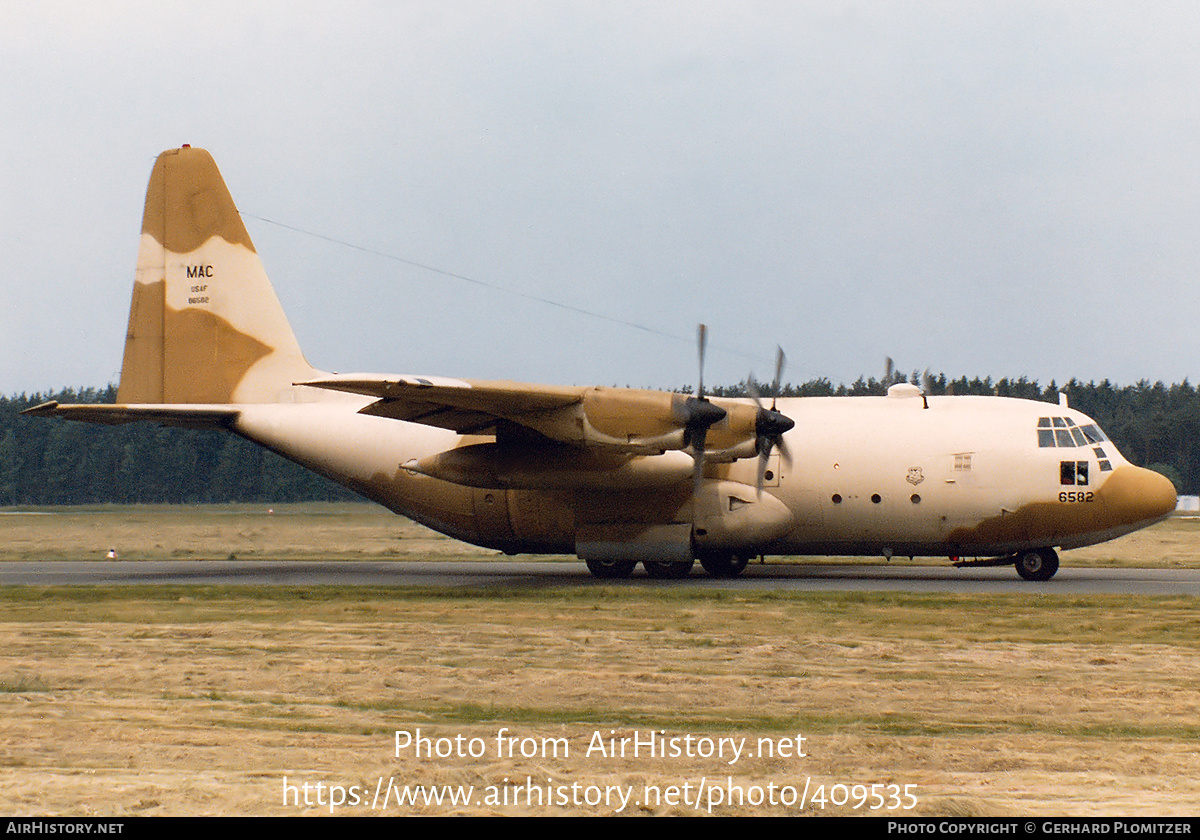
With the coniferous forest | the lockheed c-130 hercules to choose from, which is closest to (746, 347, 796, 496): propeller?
the lockheed c-130 hercules

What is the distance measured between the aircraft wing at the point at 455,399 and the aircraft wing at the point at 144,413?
5038 millimetres

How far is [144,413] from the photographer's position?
24094 millimetres

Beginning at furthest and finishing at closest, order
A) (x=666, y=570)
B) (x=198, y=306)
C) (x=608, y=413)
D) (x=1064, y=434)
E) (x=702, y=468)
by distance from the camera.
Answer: (x=198, y=306) < (x=666, y=570) < (x=1064, y=434) < (x=702, y=468) < (x=608, y=413)

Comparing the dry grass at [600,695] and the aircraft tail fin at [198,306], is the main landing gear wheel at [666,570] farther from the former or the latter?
the aircraft tail fin at [198,306]

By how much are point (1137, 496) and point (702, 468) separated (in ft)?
27.5

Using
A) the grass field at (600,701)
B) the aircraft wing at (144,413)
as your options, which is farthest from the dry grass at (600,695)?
the aircraft wing at (144,413)

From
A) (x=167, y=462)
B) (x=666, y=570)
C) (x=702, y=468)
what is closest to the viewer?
(x=702, y=468)

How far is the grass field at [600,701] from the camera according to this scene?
7.82 meters

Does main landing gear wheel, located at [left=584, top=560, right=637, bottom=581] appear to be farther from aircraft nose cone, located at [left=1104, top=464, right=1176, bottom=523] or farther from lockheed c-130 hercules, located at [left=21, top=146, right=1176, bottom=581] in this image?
aircraft nose cone, located at [left=1104, top=464, right=1176, bottom=523]

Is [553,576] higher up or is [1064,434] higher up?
[1064,434]

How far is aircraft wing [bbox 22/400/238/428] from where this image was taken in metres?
23.1

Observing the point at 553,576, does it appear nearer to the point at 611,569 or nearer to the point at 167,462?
the point at 611,569

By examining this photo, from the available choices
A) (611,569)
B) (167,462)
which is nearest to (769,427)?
(611,569)

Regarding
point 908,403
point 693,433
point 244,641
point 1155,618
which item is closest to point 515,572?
point 693,433
